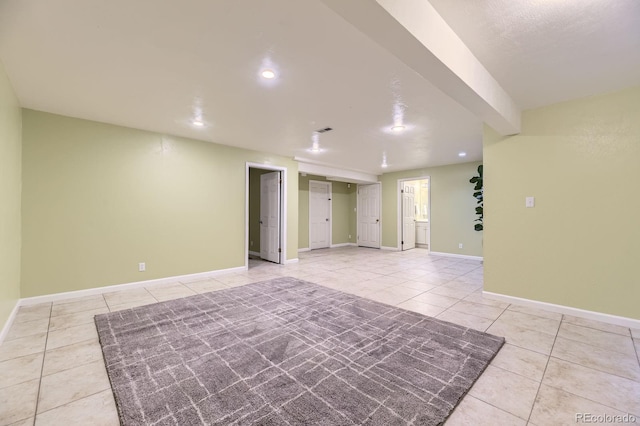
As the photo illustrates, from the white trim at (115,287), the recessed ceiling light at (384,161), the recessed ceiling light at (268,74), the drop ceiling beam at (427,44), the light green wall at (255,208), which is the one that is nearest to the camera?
the drop ceiling beam at (427,44)

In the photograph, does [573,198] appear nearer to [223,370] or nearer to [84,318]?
[223,370]

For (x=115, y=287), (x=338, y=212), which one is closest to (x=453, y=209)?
(x=338, y=212)

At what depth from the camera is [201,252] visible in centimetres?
460

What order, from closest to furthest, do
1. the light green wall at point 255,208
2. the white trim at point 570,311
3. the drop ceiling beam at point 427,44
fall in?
the drop ceiling beam at point 427,44, the white trim at point 570,311, the light green wall at point 255,208

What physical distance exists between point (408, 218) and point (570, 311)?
17.6 ft

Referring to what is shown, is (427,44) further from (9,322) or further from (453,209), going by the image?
(453,209)

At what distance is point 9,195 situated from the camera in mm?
2629

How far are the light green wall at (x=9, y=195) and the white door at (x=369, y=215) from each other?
7629 millimetres

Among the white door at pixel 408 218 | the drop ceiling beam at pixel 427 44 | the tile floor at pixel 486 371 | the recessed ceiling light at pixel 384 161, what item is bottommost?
the tile floor at pixel 486 371

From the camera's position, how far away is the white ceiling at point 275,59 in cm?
164

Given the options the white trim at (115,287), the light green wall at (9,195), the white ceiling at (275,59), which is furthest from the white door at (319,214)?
the light green wall at (9,195)

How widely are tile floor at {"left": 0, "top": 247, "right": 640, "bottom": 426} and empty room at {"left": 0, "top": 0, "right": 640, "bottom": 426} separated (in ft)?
0.06

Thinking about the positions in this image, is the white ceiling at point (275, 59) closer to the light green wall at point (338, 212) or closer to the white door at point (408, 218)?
the light green wall at point (338, 212)

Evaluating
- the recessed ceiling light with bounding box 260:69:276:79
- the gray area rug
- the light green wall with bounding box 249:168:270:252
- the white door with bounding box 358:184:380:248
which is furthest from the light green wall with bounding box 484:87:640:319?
the light green wall with bounding box 249:168:270:252
